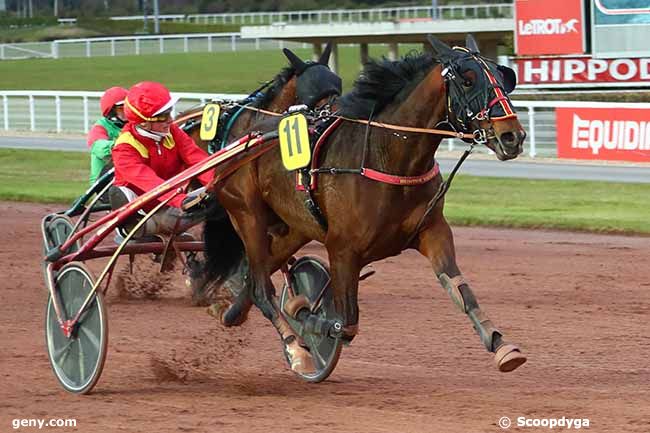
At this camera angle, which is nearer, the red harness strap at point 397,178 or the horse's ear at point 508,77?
the horse's ear at point 508,77

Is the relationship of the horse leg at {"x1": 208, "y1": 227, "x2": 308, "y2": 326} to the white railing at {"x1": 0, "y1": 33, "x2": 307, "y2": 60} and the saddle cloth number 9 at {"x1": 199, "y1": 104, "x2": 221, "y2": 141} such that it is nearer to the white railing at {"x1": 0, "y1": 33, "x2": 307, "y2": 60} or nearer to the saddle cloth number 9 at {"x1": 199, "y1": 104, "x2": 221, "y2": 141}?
the saddle cloth number 9 at {"x1": 199, "y1": 104, "x2": 221, "y2": 141}


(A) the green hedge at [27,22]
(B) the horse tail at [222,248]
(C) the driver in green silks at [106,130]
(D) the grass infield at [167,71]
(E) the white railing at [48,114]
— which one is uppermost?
(C) the driver in green silks at [106,130]

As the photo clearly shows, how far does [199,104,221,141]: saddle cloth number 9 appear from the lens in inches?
347

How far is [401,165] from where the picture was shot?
557 centimetres

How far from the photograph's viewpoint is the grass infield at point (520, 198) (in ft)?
40.2

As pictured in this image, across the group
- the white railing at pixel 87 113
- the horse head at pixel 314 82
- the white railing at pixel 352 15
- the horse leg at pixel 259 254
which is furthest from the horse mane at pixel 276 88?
the white railing at pixel 352 15

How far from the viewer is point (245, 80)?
3744cm

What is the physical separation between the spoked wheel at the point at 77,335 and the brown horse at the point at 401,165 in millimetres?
906

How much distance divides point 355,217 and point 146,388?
138 centimetres

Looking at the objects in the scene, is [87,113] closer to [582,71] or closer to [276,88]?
[582,71]

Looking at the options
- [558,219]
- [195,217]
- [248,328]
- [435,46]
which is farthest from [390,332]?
[558,219]

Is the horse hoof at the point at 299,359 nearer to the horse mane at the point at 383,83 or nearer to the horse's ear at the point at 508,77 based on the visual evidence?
the horse mane at the point at 383,83

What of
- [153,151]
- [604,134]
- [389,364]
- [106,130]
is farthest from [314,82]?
[604,134]

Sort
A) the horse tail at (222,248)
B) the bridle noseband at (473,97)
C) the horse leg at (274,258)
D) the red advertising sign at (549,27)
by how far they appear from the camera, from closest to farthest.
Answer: the bridle noseband at (473,97)
the horse leg at (274,258)
the horse tail at (222,248)
the red advertising sign at (549,27)
